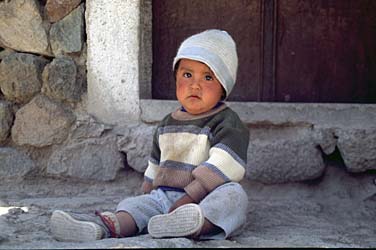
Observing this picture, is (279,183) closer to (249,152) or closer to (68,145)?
(249,152)

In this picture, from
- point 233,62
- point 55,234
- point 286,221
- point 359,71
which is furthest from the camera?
point 359,71

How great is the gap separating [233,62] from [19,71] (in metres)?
0.99

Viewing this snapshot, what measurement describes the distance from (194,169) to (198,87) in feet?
0.90

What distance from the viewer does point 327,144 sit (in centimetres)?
279

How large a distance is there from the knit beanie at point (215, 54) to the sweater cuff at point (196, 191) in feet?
1.17

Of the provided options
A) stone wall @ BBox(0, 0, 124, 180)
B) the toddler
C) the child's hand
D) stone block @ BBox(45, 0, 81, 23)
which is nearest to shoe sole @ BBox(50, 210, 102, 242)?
the toddler

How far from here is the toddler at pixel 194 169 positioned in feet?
6.64

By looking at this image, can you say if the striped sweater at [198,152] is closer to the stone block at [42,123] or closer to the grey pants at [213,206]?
the grey pants at [213,206]

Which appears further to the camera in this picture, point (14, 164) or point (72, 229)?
point (14, 164)

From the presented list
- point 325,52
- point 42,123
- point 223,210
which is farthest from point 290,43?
point 223,210

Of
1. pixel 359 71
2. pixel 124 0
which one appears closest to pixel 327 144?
pixel 359 71

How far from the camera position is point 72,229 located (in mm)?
2010

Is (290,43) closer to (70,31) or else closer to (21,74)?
(70,31)

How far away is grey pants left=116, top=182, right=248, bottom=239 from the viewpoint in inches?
80.7
